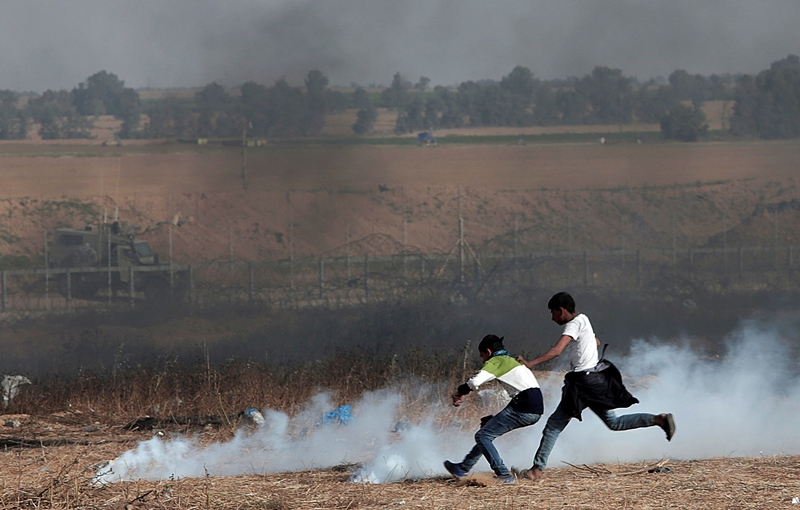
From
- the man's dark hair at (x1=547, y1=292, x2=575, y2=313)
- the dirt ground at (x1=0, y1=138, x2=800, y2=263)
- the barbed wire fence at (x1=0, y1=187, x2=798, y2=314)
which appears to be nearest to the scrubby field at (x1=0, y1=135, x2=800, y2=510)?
the dirt ground at (x1=0, y1=138, x2=800, y2=263)

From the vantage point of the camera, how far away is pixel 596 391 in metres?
9.80

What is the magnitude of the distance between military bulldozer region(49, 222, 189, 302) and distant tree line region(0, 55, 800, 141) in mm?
9323

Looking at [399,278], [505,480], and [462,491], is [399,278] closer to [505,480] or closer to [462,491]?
[505,480]

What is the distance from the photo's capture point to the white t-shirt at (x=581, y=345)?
9664mm

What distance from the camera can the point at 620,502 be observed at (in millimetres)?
9062

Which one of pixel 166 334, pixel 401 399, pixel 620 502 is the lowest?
pixel 166 334

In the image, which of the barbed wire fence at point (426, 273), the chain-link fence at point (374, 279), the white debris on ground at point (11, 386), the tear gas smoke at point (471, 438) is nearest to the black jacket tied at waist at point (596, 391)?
the tear gas smoke at point (471, 438)

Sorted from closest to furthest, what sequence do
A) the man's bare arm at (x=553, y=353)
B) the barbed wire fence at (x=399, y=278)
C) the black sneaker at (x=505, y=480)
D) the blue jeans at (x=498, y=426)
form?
the man's bare arm at (x=553, y=353) < the blue jeans at (x=498, y=426) < the black sneaker at (x=505, y=480) < the barbed wire fence at (x=399, y=278)

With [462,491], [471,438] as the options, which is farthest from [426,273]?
[462,491]

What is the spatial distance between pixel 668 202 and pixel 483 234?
34.0ft

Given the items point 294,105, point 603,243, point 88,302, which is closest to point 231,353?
point 88,302

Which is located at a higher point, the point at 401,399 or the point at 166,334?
the point at 401,399

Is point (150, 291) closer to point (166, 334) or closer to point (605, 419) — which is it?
point (166, 334)

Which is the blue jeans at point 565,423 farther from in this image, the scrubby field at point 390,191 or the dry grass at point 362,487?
the scrubby field at point 390,191
